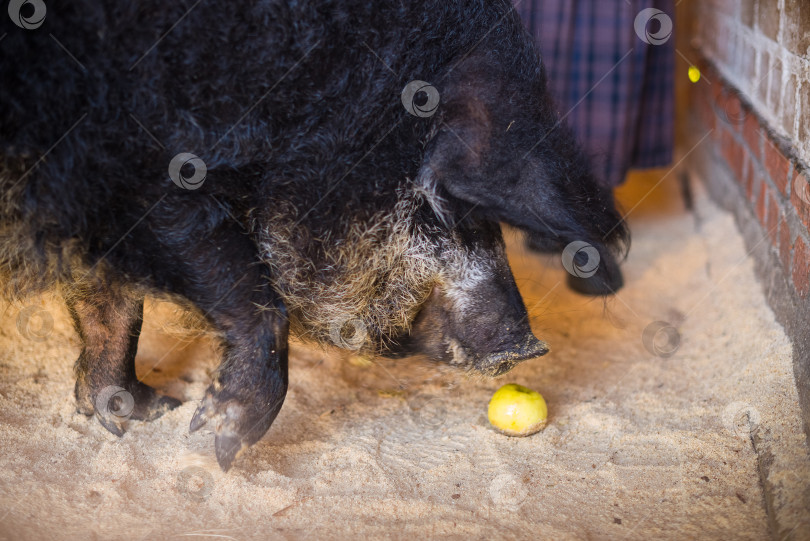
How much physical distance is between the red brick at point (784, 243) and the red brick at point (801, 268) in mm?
69

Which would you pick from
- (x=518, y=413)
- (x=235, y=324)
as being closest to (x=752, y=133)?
(x=518, y=413)

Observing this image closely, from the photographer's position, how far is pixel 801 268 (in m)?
1.90

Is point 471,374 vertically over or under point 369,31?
under

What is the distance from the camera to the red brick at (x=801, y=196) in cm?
183

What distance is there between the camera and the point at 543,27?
10.0ft

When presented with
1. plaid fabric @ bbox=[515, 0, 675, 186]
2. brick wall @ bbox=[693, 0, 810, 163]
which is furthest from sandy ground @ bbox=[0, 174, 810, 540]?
plaid fabric @ bbox=[515, 0, 675, 186]

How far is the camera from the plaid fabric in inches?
118

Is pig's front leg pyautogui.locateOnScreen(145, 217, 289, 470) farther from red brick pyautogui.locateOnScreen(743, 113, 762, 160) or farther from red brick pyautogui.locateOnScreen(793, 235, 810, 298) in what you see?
red brick pyautogui.locateOnScreen(743, 113, 762, 160)

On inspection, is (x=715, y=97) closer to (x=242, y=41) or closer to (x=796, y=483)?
(x=796, y=483)

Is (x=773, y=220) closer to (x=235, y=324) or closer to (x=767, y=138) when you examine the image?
(x=767, y=138)

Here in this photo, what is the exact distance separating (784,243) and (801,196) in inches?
9.2

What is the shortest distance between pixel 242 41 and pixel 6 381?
1216mm

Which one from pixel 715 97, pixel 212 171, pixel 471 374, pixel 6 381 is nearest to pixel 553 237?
pixel 471 374

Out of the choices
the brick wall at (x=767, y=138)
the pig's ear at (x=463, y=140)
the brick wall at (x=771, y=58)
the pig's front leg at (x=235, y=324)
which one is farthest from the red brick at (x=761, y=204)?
the pig's front leg at (x=235, y=324)
